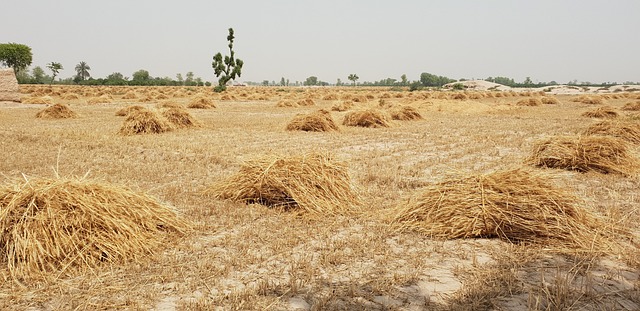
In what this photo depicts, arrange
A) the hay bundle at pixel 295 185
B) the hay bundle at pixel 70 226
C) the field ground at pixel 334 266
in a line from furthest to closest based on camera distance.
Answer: the hay bundle at pixel 295 185
the hay bundle at pixel 70 226
the field ground at pixel 334 266

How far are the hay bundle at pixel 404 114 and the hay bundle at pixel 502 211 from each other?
1090 centimetres

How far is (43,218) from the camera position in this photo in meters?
3.19

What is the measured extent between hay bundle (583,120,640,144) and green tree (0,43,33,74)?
73.5 m

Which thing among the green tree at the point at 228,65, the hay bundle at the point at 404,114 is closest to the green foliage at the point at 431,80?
the green tree at the point at 228,65

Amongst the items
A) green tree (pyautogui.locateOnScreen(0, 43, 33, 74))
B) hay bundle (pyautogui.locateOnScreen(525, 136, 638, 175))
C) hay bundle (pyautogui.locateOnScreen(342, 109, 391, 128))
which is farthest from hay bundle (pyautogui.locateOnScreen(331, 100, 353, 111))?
green tree (pyautogui.locateOnScreen(0, 43, 33, 74))

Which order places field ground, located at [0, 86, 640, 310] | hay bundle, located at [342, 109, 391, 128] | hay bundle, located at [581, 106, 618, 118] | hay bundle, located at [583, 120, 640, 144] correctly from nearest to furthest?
field ground, located at [0, 86, 640, 310] < hay bundle, located at [583, 120, 640, 144] < hay bundle, located at [342, 109, 391, 128] < hay bundle, located at [581, 106, 618, 118]

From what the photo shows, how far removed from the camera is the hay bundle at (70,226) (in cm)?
302

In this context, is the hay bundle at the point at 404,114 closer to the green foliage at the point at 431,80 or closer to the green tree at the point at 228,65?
the green tree at the point at 228,65

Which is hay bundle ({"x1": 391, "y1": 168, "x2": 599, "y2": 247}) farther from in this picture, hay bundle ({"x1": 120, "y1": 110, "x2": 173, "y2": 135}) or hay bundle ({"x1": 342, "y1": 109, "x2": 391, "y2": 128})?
hay bundle ({"x1": 342, "y1": 109, "x2": 391, "y2": 128})

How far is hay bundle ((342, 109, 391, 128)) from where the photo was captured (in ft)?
42.4

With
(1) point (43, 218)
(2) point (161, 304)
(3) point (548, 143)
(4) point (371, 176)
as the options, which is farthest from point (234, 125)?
(2) point (161, 304)

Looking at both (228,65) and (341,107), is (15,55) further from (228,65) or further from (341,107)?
(341,107)

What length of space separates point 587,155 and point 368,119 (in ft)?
22.9

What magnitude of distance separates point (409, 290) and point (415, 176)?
3614 millimetres
